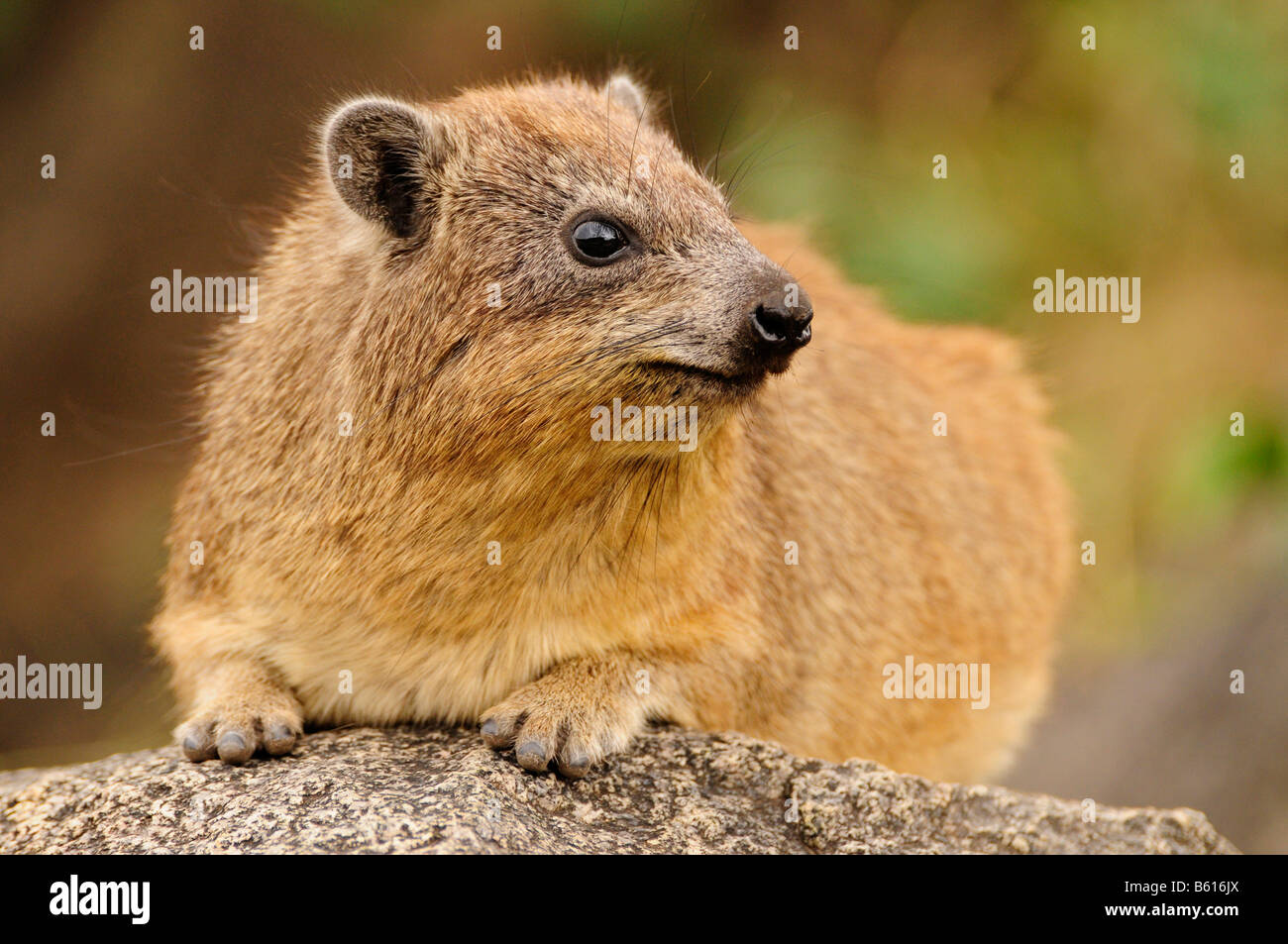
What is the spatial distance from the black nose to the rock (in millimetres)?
1790

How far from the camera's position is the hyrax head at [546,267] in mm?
5195

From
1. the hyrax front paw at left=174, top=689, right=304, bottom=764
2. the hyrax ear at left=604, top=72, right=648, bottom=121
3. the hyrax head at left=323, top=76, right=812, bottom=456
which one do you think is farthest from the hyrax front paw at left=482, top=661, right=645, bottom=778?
the hyrax ear at left=604, top=72, right=648, bottom=121

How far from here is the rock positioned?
189 inches

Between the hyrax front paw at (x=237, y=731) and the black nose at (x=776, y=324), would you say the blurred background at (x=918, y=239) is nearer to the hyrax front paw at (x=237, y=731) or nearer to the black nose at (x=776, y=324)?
the hyrax front paw at (x=237, y=731)

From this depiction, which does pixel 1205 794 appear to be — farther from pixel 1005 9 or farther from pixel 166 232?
pixel 166 232

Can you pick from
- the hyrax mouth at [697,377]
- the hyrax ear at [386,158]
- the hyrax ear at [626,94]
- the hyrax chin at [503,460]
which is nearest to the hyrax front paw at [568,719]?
the hyrax chin at [503,460]

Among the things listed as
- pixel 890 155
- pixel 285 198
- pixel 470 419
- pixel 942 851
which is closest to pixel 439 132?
pixel 470 419

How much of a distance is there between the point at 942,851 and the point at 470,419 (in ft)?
8.51

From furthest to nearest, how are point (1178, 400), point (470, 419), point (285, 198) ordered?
1. point (1178, 400)
2. point (285, 198)
3. point (470, 419)

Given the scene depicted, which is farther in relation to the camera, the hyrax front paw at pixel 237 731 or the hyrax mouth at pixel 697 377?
the hyrax front paw at pixel 237 731

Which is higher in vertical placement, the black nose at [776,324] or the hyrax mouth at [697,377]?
the black nose at [776,324]

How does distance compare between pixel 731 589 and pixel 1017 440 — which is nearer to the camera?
pixel 731 589

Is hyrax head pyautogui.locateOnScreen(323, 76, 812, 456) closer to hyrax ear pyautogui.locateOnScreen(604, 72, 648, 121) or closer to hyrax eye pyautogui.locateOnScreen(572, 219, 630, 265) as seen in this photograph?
hyrax eye pyautogui.locateOnScreen(572, 219, 630, 265)

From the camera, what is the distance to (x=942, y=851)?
18.1ft
